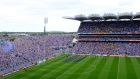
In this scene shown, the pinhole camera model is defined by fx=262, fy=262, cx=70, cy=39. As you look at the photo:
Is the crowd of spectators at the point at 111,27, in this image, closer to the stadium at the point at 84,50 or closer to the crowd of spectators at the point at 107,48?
the stadium at the point at 84,50

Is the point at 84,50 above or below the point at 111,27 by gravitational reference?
below

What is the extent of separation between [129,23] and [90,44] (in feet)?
43.4

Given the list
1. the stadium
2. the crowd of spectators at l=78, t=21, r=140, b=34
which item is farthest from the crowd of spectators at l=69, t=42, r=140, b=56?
the crowd of spectators at l=78, t=21, r=140, b=34

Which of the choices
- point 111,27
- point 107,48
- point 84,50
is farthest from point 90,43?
point 111,27

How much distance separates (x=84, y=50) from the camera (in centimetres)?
7000

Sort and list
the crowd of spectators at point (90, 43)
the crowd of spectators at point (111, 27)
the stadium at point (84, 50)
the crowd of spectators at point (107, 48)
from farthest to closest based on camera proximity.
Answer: the crowd of spectators at point (111, 27) < the crowd of spectators at point (107, 48) < the crowd of spectators at point (90, 43) < the stadium at point (84, 50)

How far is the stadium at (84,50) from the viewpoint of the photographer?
41719 millimetres

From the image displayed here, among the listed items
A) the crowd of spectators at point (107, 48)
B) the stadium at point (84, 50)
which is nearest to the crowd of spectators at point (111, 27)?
the stadium at point (84, 50)

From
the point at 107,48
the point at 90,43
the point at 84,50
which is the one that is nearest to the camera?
the point at 107,48

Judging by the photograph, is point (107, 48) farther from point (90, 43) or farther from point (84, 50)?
point (90, 43)

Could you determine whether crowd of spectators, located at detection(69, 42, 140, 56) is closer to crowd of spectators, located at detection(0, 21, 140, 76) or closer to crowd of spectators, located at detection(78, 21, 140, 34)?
crowd of spectators, located at detection(0, 21, 140, 76)

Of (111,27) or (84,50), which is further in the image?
(111,27)

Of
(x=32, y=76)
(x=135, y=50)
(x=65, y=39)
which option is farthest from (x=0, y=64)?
(x=65, y=39)

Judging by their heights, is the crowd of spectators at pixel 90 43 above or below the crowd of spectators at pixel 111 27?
below
